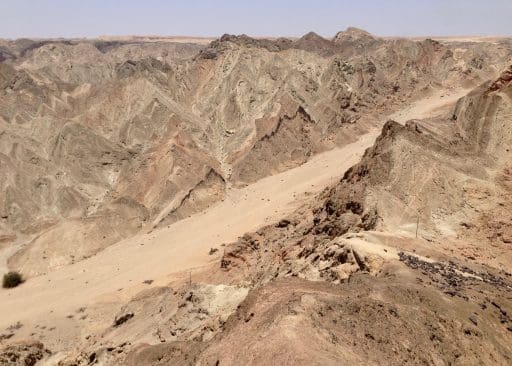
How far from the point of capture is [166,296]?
71.2 feet

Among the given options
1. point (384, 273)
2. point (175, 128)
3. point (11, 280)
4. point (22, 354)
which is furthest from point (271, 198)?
point (384, 273)

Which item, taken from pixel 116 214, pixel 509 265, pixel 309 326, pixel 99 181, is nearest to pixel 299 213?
pixel 509 265

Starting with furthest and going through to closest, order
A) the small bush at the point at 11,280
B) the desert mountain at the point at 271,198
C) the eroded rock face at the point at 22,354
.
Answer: the small bush at the point at 11,280
the eroded rock face at the point at 22,354
the desert mountain at the point at 271,198

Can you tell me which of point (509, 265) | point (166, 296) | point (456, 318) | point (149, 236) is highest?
point (456, 318)

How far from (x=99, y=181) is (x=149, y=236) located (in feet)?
35.6

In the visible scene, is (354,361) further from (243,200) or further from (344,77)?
(344,77)

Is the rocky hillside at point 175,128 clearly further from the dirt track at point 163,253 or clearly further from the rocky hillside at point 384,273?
the rocky hillside at point 384,273

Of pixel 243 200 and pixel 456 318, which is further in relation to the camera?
pixel 243 200

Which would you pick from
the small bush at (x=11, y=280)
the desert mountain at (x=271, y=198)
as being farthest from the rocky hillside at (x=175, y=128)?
the small bush at (x=11, y=280)

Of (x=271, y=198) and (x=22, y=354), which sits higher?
(x=22, y=354)

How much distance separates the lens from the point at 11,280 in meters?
31.3

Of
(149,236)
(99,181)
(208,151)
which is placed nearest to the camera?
(149,236)

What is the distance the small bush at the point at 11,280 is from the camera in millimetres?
31227

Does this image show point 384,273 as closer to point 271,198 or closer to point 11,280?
point 271,198
